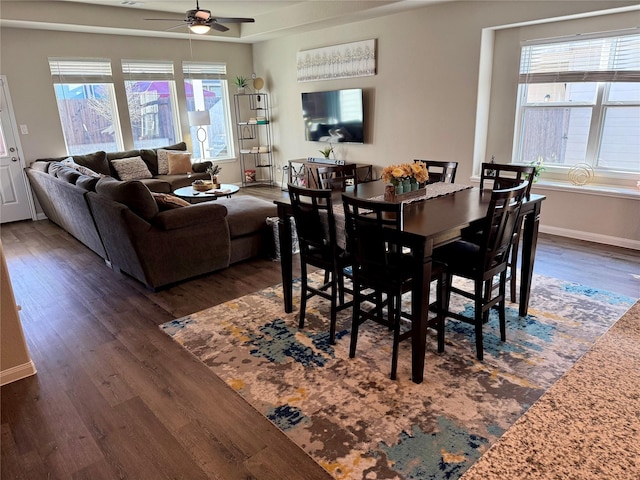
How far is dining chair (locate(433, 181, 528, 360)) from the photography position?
2.47m

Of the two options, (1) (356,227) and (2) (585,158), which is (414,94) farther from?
(1) (356,227)

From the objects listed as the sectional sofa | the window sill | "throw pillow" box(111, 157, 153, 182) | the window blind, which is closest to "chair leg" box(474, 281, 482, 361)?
the sectional sofa

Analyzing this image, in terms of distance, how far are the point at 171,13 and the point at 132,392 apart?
6203 millimetres

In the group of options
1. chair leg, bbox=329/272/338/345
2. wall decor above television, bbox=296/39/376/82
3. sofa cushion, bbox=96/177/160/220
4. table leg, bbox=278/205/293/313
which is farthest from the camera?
wall decor above television, bbox=296/39/376/82

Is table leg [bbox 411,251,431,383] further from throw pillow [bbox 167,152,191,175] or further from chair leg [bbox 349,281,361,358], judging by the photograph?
throw pillow [bbox 167,152,191,175]

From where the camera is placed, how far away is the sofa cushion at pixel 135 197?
363 cm

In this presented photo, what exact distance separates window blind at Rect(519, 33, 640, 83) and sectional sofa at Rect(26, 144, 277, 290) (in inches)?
136

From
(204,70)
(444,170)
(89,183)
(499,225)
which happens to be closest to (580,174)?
(444,170)

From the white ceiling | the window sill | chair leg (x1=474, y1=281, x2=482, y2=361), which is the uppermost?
the white ceiling

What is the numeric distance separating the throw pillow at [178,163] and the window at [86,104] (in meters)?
0.92

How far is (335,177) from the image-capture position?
385cm

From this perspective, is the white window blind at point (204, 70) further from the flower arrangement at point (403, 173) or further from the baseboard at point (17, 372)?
the baseboard at point (17, 372)

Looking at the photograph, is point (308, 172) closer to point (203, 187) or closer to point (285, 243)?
point (203, 187)

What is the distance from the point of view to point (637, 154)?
455 centimetres
